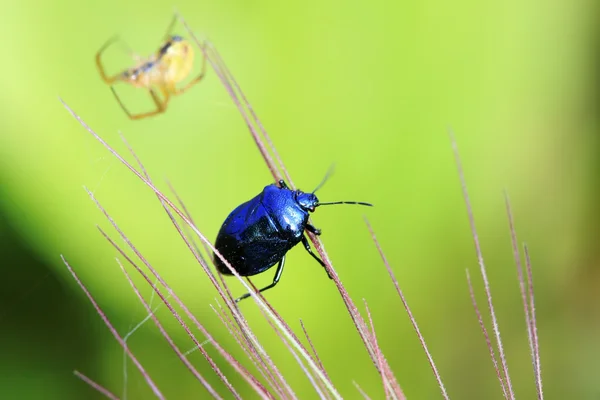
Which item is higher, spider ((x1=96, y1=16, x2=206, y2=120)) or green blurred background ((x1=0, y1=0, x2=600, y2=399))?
spider ((x1=96, y1=16, x2=206, y2=120))

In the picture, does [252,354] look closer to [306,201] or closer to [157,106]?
[306,201]

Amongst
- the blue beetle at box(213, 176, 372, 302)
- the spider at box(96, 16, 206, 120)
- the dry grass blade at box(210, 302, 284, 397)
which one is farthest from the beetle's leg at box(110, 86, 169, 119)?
the dry grass blade at box(210, 302, 284, 397)

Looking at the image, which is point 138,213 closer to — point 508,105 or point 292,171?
point 292,171

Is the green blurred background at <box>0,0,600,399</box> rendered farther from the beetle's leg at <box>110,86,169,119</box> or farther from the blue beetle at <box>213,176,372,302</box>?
the blue beetle at <box>213,176,372,302</box>

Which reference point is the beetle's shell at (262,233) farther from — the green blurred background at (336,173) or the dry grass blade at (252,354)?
the green blurred background at (336,173)

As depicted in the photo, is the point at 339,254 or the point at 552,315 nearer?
Result: the point at 339,254

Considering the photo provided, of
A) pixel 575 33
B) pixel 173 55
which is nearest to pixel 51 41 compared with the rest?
pixel 173 55
